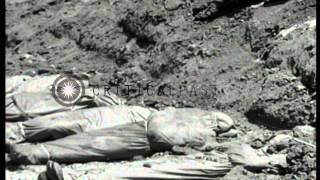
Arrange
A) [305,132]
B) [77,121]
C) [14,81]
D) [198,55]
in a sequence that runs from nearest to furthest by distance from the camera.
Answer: [305,132] → [77,121] → [198,55] → [14,81]

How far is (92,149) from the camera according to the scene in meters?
3.77

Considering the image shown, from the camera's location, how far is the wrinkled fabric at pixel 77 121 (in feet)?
13.0

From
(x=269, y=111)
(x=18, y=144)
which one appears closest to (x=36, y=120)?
(x=18, y=144)

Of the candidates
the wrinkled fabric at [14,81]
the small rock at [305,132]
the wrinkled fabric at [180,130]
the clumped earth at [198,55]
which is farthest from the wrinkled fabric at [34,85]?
the small rock at [305,132]

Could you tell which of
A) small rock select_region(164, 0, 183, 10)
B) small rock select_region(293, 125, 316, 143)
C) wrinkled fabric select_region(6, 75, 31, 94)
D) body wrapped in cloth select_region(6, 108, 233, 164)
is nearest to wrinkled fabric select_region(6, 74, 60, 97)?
wrinkled fabric select_region(6, 75, 31, 94)

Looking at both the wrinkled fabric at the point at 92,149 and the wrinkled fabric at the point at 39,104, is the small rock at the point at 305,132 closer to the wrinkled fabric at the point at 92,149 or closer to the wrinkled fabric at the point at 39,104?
the wrinkled fabric at the point at 92,149

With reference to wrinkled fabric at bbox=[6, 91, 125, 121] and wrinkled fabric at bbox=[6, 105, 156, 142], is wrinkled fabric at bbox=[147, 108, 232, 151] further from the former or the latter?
wrinkled fabric at bbox=[6, 91, 125, 121]

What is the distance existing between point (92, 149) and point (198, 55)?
1389mm

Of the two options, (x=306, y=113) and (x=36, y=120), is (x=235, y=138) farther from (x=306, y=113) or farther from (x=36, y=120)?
(x=36, y=120)

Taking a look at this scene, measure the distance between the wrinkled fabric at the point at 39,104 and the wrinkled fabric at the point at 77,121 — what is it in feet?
0.66

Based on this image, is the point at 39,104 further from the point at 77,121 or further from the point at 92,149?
the point at 92,149

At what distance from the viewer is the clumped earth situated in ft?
13.1

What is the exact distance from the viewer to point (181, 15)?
5312mm

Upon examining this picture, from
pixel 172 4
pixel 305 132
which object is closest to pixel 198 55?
pixel 172 4
